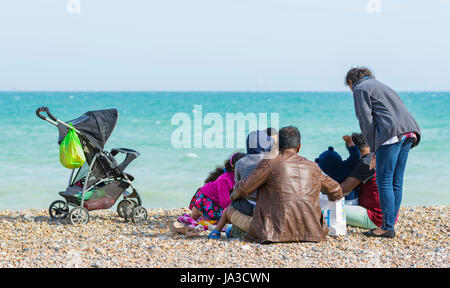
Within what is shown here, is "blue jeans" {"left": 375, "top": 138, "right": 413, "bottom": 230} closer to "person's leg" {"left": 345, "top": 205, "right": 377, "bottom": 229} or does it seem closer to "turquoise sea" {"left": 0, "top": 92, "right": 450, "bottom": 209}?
"person's leg" {"left": 345, "top": 205, "right": 377, "bottom": 229}

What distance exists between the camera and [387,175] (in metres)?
5.00

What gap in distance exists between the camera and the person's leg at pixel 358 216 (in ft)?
18.0

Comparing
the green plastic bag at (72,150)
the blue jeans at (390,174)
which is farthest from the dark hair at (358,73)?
the green plastic bag at (72,150)

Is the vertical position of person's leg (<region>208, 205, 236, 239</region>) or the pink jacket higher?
the pink jacket

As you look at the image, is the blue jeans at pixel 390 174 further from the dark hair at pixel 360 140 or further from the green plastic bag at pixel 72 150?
the green plastic bag at pixel 72 150

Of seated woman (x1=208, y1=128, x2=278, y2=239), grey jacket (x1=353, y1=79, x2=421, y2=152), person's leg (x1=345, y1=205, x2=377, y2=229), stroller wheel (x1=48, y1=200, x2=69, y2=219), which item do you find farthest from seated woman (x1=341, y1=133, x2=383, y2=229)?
stroller wheel (x1=48, y1=200, x2=69, y2=219)

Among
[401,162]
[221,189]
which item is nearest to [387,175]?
[401,162]

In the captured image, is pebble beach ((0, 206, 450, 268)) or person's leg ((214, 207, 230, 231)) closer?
pebble beach ((0, 206, 450, 268))

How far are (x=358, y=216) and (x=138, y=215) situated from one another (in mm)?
2314

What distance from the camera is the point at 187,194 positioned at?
9469 millimetres

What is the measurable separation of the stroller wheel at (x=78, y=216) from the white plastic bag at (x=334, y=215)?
246cm

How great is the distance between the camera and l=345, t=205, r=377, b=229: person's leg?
216 inches

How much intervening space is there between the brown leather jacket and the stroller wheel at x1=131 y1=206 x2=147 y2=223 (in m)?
1.76
